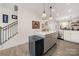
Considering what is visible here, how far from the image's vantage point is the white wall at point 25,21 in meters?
2.00

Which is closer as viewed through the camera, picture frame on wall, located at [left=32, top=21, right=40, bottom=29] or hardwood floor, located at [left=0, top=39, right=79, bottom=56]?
hardwood floor, located at [left=0, top=39, right=79, bottom=56]

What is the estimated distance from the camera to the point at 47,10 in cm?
203

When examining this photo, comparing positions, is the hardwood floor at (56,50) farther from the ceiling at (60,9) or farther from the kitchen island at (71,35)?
the ceiling at (60,9)

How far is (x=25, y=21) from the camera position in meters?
2.05

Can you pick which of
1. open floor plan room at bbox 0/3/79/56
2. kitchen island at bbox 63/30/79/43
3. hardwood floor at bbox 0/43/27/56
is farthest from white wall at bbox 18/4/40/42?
kitchen island at bbox 63/30/79/43

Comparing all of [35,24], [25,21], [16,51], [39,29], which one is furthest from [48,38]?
[16,51]

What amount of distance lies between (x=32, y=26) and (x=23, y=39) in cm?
32

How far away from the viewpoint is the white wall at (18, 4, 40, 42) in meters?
2.00

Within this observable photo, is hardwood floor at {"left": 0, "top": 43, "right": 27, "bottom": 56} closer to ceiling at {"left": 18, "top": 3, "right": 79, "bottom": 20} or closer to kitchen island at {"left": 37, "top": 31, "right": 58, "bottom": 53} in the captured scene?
kitchen island at {"left": 37, "top": 31, "right": 58, "bottom": 53}

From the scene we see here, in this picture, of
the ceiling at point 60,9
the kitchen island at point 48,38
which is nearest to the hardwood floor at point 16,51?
the kitchen island at point 48,38

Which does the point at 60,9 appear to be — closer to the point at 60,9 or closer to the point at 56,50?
the point at 60,9

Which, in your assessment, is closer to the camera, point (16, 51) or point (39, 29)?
point (16, 51)

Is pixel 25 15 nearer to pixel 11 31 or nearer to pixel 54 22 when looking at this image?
pixel 11 31

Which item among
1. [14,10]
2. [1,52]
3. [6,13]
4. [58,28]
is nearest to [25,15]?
[14,10]
